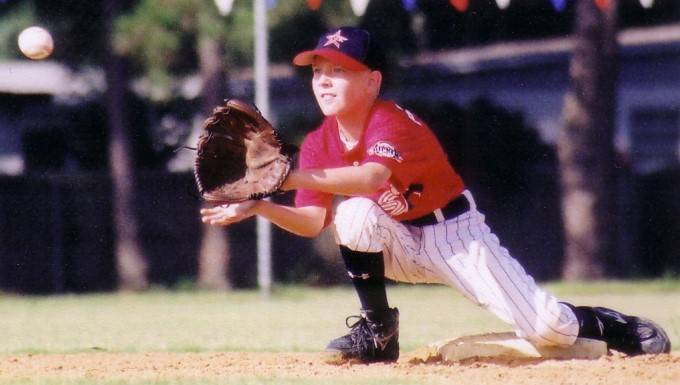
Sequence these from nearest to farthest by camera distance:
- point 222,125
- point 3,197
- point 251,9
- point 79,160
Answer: point 222,125 < point 251,9 < point 3,197 < point 79,160

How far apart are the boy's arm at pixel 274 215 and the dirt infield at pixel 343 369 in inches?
22.9

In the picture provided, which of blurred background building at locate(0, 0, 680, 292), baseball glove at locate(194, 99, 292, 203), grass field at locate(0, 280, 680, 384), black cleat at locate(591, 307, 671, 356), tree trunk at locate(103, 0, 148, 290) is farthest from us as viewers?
tree trunk at locate(103, 0, 148, 290)

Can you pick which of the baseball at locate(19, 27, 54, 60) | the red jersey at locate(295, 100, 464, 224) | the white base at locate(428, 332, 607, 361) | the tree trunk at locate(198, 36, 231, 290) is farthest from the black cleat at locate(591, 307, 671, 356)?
the tree trunk at locate(198, 36, 231, 290)

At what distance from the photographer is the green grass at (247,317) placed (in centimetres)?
723

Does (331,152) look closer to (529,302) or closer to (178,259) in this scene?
(529,302)

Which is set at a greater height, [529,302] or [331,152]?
[331,152]

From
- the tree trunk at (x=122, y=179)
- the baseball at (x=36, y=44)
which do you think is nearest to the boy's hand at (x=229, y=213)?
the baseball at (x=36, y=44)

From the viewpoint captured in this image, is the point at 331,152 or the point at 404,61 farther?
the point at 404,61

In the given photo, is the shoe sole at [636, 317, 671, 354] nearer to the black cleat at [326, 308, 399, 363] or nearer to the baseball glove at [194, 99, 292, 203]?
the black cleat at [326, 308, 399, 363]

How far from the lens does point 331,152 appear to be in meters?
5.52

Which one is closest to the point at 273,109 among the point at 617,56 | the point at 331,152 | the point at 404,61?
the point at 404,61

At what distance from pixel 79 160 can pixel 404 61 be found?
197 inches

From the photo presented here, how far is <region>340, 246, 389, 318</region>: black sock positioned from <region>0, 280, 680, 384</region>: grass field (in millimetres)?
755

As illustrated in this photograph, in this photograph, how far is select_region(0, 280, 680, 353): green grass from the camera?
723 centimetres
